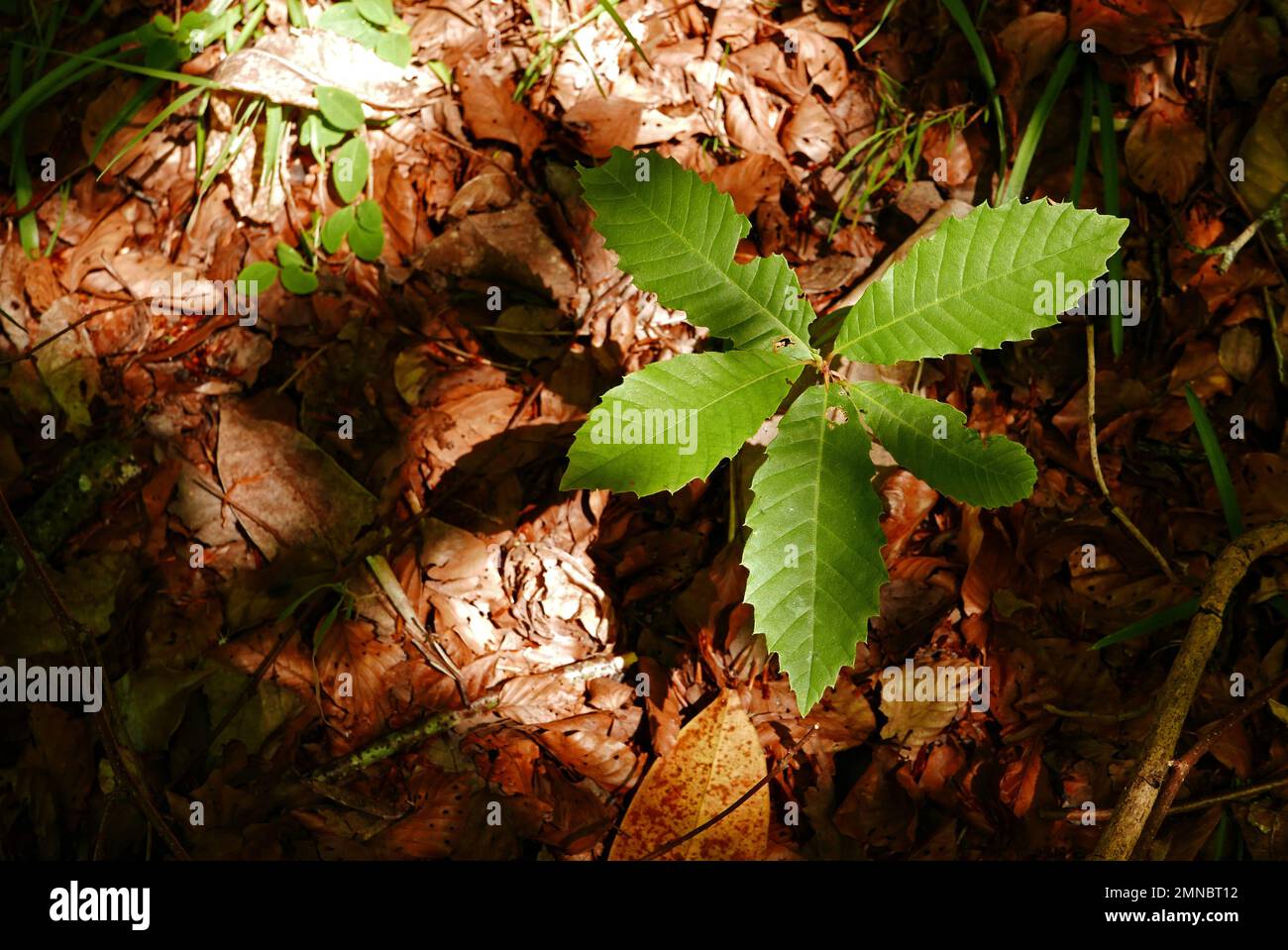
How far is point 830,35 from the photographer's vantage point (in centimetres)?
246

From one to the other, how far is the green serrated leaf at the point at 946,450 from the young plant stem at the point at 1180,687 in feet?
2.27

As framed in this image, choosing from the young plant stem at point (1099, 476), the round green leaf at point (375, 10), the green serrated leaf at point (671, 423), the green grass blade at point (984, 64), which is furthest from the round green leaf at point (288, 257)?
the young plant stem at point (1099, 476)

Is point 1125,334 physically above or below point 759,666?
above

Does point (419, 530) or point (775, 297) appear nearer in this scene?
point (775, 297)

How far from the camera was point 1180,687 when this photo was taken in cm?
186

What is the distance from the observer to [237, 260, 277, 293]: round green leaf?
2473mm

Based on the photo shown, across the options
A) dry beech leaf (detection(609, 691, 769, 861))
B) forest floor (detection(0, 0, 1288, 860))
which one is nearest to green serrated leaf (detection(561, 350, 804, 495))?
forest floor (detection(0, 0, 1288, 860))

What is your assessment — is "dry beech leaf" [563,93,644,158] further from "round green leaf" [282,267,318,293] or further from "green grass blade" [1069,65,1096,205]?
"green grass blade" [1069,65,1096,205]

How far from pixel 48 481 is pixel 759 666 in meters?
1.97

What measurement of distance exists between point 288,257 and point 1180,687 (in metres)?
2.49
